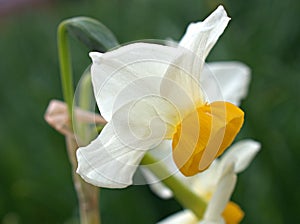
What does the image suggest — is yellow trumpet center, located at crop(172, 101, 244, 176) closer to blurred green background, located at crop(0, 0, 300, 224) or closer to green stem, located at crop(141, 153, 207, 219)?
green stem, located at crop(141, 153, 207, 219)

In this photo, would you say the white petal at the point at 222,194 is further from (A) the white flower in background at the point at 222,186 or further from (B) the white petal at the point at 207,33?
(B) the white petal at the point at 207,33

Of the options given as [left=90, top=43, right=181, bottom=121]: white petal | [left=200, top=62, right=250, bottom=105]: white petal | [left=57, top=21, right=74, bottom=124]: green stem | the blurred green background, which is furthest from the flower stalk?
the blurred green background

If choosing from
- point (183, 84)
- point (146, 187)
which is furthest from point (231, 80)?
point (146, 187)

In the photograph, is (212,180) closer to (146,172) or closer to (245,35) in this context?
(146,172)

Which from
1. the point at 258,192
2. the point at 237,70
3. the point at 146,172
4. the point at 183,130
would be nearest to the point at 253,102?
the point at 258,192

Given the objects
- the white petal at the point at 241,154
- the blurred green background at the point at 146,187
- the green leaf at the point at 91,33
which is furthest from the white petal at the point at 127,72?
the blurred green background at the point at 146,187

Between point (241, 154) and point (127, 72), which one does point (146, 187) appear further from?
point (127, 72)
